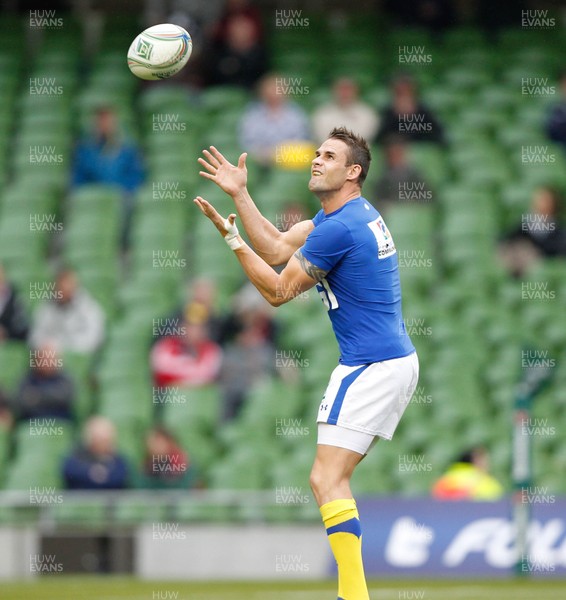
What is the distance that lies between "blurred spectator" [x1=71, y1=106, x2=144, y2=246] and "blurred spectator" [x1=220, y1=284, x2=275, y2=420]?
7.91 feet

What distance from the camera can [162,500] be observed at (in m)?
12.1

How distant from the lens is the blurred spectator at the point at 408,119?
49.5 ft

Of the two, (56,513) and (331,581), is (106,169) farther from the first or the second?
(331,581)

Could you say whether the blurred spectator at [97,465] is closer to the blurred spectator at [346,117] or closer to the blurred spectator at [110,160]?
the blurred spectator at [110,160]

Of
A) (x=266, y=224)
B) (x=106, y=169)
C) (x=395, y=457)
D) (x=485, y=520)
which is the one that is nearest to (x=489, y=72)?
(x=106, y=169)

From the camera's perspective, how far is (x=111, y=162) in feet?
50.6

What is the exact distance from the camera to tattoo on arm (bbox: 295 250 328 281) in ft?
23.2

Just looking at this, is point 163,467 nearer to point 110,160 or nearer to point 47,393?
point 47,393

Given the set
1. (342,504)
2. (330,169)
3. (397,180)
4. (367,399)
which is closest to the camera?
(342,504)

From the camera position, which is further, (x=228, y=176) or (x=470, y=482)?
(x=470, y=482)

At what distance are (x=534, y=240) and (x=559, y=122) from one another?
186 centimetres

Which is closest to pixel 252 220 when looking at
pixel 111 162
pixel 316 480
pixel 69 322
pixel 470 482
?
pixel 316 480

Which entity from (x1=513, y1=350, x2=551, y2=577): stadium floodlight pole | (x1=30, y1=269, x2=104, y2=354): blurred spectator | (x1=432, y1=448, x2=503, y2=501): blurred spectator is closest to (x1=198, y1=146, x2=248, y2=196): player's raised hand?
(x1=513, y1=350, x2=551, y2=577): stadium floodlight pole

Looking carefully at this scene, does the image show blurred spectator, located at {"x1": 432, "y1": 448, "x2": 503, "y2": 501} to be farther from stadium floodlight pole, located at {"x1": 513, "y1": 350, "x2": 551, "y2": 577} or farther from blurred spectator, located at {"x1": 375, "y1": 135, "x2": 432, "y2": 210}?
blurred spectator, located at {"x1": 375, "y1": 135, "x2": 432, "y2": 210}
